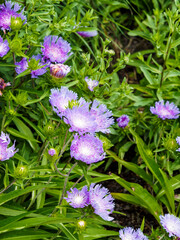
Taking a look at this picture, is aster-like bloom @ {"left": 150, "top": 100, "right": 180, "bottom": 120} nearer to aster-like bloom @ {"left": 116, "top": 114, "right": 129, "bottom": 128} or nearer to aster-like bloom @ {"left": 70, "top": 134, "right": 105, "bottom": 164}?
aster-like bloom @ {"left": 116, "top": 114, "right": 129, "bottom": 128}

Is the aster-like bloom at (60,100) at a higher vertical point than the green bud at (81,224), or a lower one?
higher

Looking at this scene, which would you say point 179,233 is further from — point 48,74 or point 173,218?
point 48,74

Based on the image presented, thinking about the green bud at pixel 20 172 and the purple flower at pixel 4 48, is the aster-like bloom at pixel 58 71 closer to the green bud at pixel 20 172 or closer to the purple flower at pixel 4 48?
the purple flower at pixel 4 48

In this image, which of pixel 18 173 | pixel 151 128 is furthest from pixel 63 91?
pixel 151 128

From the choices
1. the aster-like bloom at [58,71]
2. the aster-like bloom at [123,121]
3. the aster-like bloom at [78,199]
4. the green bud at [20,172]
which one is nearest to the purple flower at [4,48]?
the aster-like bloom at [58,71]

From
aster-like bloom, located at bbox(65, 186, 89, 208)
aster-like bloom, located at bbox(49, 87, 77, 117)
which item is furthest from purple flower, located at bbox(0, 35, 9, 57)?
aster-like bloom, located at bbox(65, 186, 89, 208)
